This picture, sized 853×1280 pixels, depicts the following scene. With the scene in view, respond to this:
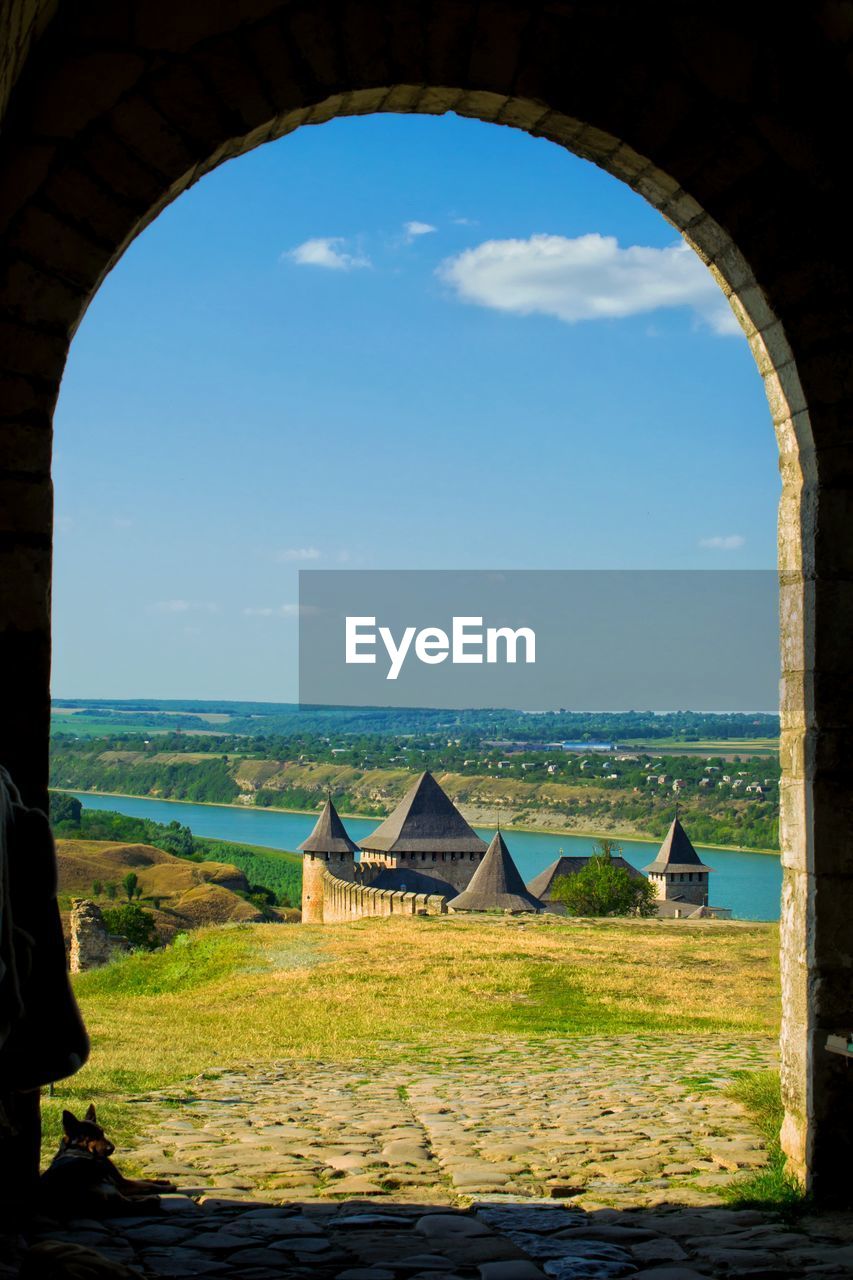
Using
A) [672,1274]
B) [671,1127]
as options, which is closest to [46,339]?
[672,1274]

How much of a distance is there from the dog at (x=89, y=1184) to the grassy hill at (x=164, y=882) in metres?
30.6

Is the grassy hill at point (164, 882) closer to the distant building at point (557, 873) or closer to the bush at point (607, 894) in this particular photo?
the distant building at point (557, 873)

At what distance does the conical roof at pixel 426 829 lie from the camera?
137 ft

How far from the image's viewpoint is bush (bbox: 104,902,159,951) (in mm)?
30812

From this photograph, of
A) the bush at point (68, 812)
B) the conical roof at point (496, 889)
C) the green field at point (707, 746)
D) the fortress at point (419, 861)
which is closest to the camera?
the conical roof at point (496, 889)

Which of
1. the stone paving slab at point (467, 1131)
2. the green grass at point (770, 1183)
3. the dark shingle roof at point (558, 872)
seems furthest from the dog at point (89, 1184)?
the dark shingle roof at point (558, 872)

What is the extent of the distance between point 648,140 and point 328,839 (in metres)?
37.8

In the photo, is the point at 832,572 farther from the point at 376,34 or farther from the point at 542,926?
the point at 542,926

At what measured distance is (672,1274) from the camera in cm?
336

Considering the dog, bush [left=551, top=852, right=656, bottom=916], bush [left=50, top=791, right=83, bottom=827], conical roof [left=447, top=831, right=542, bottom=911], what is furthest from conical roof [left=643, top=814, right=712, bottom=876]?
the dog

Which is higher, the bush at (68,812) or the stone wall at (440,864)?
the stone wall at (440,864)

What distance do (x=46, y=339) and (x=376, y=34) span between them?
1.46m

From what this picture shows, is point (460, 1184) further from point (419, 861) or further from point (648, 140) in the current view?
point (419, 861)

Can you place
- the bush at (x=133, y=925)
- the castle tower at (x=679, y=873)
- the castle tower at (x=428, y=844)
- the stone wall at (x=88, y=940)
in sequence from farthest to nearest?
the castle tower at (x=679, y=873)
the castle tower at (x=428, y=844)
the bush at (x=133, y=925)
the stone wall at (x=88, y=940)
